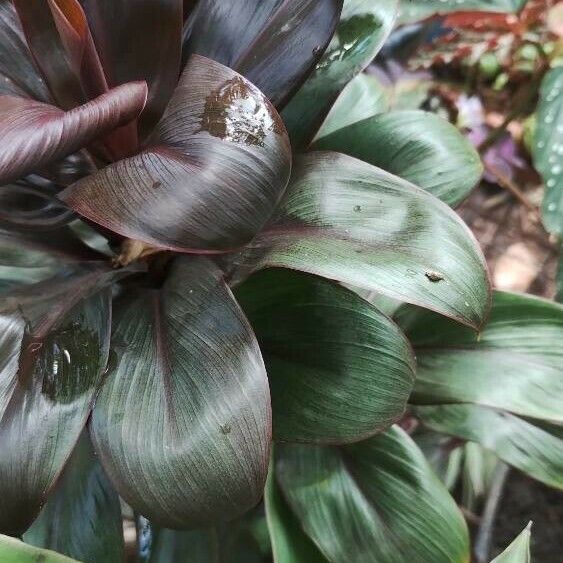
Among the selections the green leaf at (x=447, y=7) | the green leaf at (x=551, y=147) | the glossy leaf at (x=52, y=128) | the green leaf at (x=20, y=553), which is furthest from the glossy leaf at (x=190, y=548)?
the green leaf at (x=447, y=7)

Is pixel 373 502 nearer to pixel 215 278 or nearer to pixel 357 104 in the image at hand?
pixel 215 278

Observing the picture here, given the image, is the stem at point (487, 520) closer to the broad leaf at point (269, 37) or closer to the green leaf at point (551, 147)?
the green leaf at point (551, 147)

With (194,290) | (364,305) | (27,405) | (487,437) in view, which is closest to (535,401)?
(487,437)

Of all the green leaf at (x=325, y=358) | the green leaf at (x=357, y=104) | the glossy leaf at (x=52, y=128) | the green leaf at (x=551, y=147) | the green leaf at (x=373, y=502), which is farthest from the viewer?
the green leaf at (x=551, y=147)

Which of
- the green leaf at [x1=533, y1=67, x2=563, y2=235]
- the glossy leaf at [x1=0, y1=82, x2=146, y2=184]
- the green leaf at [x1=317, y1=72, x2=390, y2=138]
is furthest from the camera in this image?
the green leaf at [x1=533, y1=67, x2=563, y2=235]

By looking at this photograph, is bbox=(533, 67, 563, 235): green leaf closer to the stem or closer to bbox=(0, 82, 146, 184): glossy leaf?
the stem

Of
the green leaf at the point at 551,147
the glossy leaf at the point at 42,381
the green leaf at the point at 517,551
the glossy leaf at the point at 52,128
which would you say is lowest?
the green leaf at the point at 517,551

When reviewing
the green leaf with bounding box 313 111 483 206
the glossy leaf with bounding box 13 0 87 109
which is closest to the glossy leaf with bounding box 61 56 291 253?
the glossy leaf with bounding box 13 0 87 109
